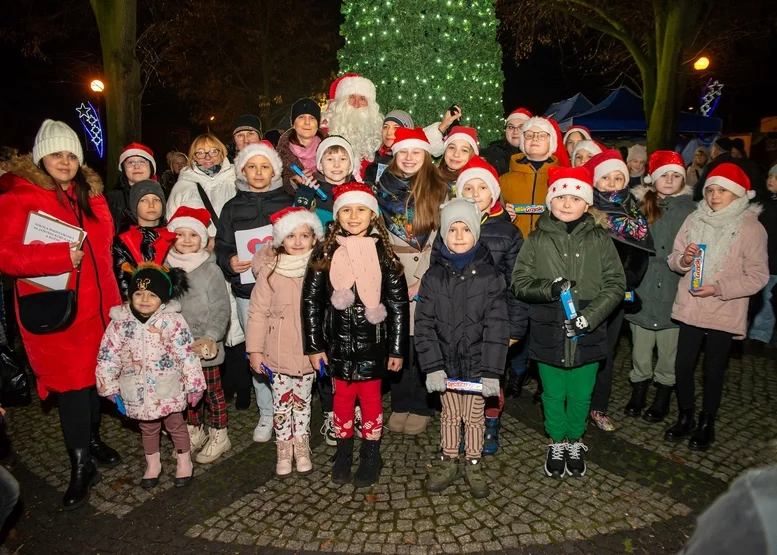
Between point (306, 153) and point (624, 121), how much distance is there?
45.8 ft

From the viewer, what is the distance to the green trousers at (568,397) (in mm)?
3838

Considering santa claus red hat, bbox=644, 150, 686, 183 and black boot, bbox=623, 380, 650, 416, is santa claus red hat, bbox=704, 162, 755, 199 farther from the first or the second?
black boot, bbox=623, 380, 650, 416

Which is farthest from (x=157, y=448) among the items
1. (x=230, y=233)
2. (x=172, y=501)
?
(x=230, y=233)

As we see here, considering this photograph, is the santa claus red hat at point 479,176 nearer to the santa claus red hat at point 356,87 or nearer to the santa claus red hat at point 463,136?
the santa claus red hat at point 463,136

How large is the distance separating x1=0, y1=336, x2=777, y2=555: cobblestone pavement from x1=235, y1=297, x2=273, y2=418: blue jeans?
32cm

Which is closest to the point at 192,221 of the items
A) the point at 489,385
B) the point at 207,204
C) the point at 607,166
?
the point at 207,204

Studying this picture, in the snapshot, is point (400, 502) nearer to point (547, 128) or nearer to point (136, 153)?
point (547, 128)

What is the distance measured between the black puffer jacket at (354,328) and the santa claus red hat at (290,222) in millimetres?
243

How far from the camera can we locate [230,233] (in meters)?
4.33

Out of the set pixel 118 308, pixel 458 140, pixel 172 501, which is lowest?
pixel 172 501

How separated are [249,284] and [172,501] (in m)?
1.70

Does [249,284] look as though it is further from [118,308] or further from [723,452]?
[723,452]

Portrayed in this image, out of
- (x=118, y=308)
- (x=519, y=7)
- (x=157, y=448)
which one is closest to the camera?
(x=118, y=308)

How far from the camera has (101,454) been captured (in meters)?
4.24
